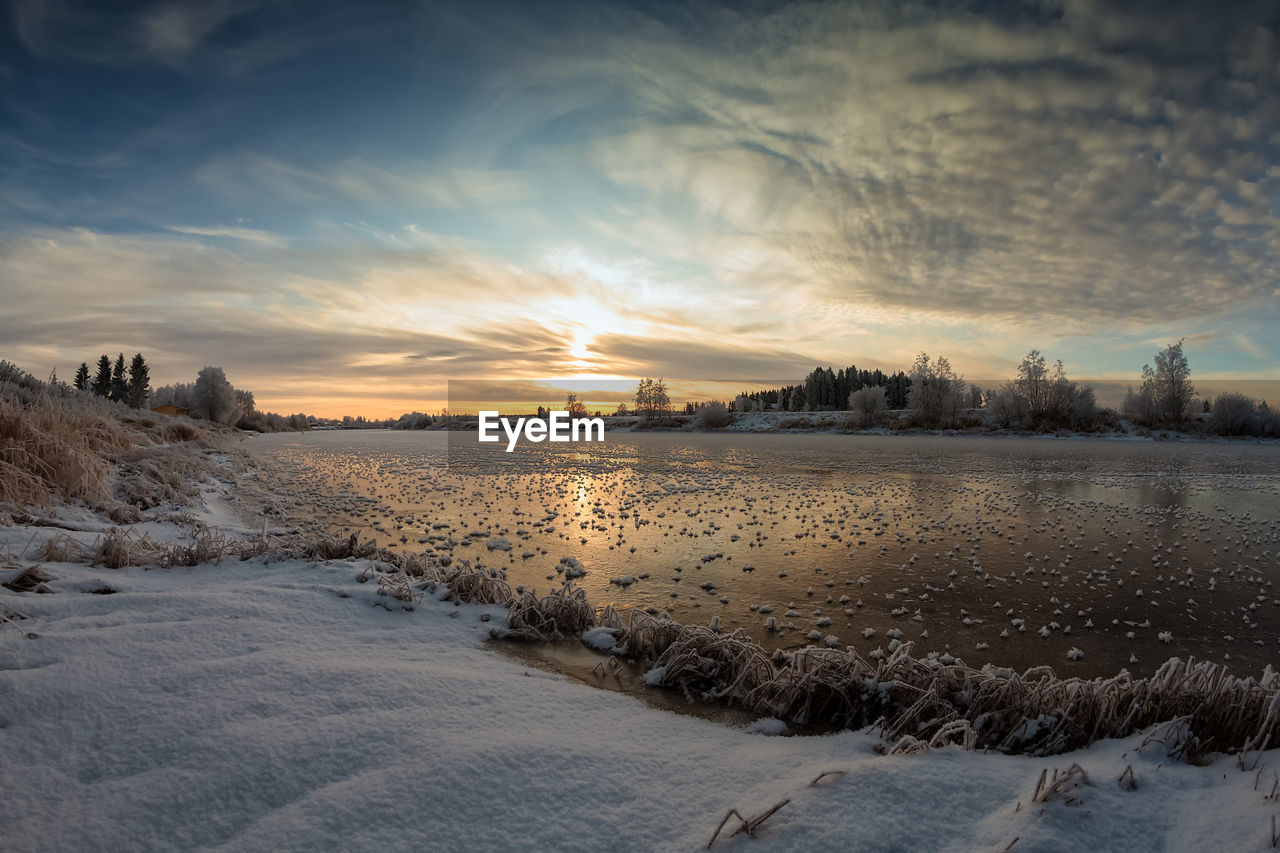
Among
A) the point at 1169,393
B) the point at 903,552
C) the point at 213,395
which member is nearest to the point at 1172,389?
the point at 1169,393

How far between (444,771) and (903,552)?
1001 centimetres

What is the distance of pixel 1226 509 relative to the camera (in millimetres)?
15969

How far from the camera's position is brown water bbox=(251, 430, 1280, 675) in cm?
682

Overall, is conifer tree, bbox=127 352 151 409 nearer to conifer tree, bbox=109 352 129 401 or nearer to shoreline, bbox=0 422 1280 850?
conifer tree, bbox=109 352 129 401

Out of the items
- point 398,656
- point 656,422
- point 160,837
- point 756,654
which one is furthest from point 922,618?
point 656,422

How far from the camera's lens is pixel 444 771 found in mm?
3002

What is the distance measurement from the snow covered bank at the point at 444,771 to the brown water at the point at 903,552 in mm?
2795

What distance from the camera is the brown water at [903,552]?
6820mm

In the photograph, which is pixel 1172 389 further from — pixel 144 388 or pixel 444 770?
pixel 144 388

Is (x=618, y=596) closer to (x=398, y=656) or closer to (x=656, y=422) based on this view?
(x=398, y=656)

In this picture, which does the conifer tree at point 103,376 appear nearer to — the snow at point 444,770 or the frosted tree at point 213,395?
the frosted tree at point 213,395

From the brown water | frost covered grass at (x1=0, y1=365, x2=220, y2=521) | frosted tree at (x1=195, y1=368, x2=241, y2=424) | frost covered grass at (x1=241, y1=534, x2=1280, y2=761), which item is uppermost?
frosted tree at (x1=195, y1=368, x2=241, y2=424)

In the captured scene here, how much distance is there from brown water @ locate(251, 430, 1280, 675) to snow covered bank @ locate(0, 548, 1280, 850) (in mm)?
2795

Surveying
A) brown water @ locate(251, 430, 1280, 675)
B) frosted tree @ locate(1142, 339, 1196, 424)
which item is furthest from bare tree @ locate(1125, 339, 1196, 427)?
brown water @ locate(251, 430, 1280, 675)
